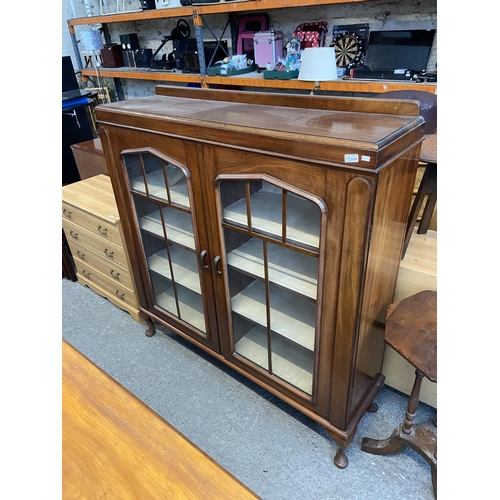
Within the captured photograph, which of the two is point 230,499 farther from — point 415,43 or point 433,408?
point 415,43

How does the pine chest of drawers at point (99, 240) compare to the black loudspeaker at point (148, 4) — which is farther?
the black loudspeaker at point (148, 4)

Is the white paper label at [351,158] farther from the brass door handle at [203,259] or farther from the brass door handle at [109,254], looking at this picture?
the brass door handle at [109,254]

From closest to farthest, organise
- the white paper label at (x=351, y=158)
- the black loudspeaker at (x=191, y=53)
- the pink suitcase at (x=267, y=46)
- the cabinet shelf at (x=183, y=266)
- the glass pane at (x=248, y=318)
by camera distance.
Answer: the white paper label at (x=351, y=158)
the glass pane at (x=248, y=318)
the cabinet shelf at (x=183, y=266)
the pink suitcase at (x=267, y=46)
the black loudspeaker at (x=191, y=53)

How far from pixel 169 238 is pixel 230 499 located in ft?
3.58

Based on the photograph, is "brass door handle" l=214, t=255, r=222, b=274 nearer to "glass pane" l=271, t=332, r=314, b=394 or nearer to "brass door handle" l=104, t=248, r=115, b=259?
"glass pane" l=271, t=332, r=314, b=394

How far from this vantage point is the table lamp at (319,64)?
1.93m

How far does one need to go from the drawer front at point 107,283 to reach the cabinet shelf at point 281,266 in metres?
0.99

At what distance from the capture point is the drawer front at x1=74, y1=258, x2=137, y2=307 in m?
2.14

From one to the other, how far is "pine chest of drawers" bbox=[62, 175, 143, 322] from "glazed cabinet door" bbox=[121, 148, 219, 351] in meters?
0.26

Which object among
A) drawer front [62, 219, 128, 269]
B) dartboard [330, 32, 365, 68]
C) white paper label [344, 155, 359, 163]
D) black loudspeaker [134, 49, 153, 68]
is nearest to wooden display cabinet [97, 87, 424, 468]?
white paper label [344, 155, 359, 163]

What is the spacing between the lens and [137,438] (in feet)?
2.61

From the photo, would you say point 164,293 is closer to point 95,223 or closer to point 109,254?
point 109,254

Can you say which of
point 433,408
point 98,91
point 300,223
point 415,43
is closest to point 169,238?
point 300,223

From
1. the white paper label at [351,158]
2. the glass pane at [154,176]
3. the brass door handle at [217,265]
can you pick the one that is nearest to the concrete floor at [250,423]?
the brass door handle at [217,265]
